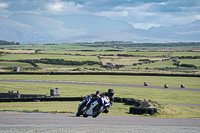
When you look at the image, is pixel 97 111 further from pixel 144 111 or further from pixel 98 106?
pixel 144 111

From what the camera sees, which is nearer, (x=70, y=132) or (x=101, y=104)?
(x=101, y=104)

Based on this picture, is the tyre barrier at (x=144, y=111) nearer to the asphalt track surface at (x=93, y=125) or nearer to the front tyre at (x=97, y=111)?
the asphalt track surface at (x=93, y=125)

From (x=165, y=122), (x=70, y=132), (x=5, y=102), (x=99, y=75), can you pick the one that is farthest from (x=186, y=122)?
(x=99, y=75)

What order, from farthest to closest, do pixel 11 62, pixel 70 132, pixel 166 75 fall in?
1. pixel 11 62
2. pixel 166 75
3. pixel 70 132

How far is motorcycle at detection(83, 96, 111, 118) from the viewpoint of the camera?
14203mm

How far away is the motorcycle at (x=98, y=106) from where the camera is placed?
14.2 m

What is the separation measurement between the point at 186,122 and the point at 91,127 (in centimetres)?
708

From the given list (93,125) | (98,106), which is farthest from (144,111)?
(98,106)

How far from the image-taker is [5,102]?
39.2 m

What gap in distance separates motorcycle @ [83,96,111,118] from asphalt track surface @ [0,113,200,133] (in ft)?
17.4

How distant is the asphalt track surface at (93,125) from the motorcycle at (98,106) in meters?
5.32

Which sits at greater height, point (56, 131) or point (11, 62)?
Answer: point (11, 62)

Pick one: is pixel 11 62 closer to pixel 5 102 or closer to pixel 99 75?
pixel 99 75

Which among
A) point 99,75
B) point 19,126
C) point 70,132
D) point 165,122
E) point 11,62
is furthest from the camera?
point 11,62
